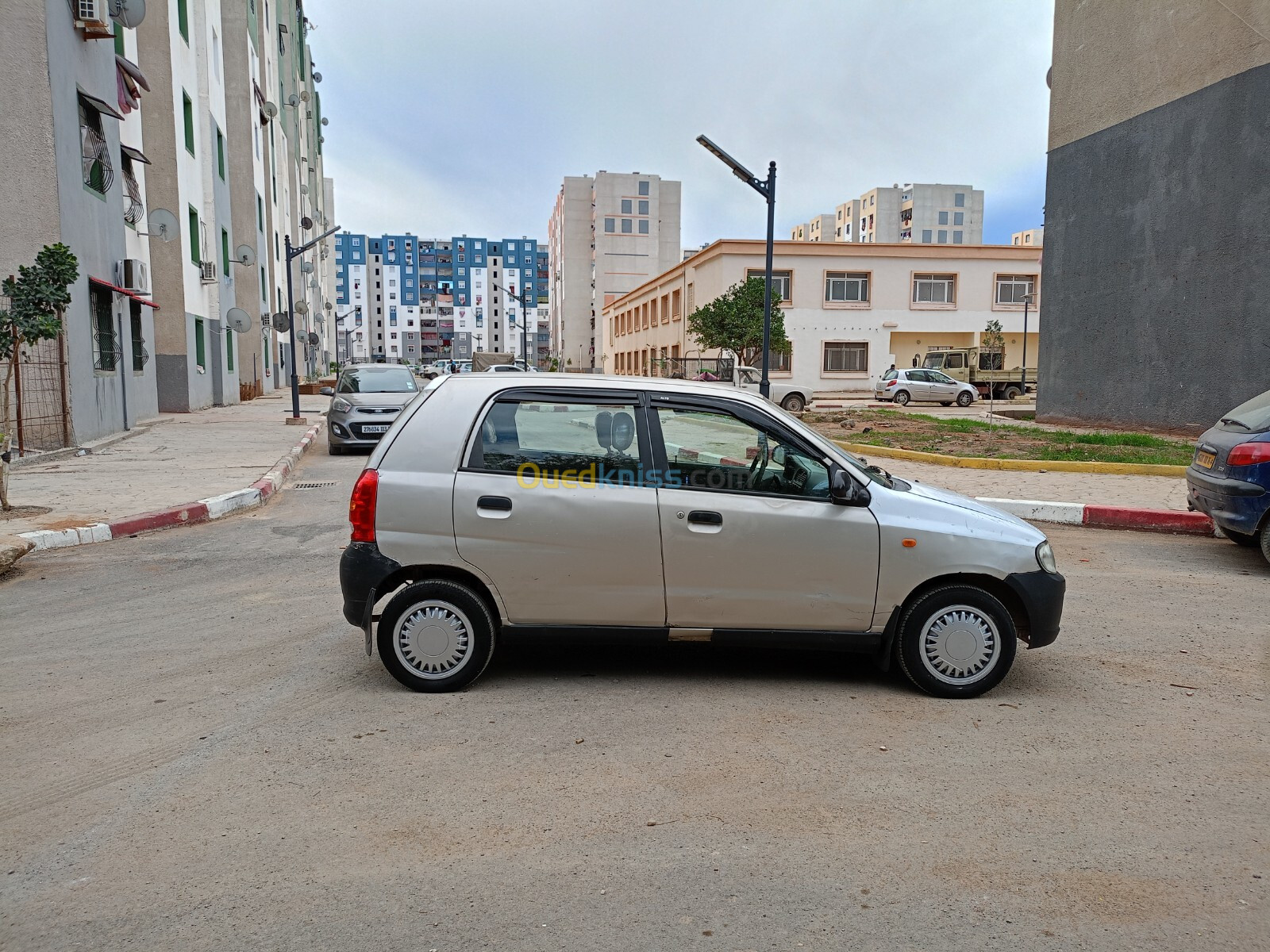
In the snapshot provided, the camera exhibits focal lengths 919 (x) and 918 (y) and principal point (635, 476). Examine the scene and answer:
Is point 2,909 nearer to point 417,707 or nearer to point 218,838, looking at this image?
point 218,838

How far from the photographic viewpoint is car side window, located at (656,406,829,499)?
4648 millimetres

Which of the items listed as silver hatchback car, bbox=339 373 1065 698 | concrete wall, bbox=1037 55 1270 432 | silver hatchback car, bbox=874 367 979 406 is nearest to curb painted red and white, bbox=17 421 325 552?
silver hatchback car, bbox=339 373 1065 698

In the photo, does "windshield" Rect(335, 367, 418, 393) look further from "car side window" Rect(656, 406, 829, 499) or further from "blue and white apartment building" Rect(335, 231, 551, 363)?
"blue and white apartment building" Rect(335, 231, 551, 363)

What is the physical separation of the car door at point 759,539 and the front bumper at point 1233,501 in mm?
4822

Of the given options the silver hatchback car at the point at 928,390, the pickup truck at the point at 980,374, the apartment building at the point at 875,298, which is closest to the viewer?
the silver hatchback car at the point at 928,390

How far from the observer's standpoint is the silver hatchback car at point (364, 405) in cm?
1656

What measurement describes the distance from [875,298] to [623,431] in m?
46.1

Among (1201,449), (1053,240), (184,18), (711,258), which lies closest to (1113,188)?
(1053,240)

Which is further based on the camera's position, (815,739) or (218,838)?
(815,739)

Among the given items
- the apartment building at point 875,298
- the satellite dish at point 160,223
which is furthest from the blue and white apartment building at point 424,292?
the satellite dish at point 160,223

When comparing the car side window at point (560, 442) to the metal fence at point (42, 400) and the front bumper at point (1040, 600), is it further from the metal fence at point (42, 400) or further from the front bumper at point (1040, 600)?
the metal fence at point (42, 400)

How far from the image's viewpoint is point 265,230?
4338 centimetres

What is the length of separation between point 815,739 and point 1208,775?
5.16 ft

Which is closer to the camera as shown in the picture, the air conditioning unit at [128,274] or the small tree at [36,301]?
the small tree at [36,301]
